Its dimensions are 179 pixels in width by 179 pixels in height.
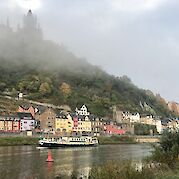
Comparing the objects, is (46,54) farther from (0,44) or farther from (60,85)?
(60,85)

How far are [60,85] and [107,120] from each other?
92.3 ft

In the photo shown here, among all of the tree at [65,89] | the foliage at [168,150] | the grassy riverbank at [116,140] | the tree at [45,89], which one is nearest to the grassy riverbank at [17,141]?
the grassy riverbank at [116,140]

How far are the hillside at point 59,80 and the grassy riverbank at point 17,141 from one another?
145 ft

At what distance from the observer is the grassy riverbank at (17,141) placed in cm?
7575

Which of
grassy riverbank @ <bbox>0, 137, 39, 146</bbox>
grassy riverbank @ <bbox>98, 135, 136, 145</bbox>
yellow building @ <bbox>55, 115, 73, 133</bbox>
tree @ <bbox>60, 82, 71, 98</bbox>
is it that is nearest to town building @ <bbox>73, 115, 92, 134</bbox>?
yellow building @ <bbox>55, 115, 73, 133</bbox>

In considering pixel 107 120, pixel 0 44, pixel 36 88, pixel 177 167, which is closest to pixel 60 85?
pixel 36 88

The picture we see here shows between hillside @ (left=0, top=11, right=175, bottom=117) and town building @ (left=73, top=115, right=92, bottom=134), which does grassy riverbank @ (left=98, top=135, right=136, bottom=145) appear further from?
hillside @ (left=0, top=11, right=175, bottom=117)

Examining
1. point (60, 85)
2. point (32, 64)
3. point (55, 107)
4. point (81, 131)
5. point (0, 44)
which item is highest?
point (0, 44)

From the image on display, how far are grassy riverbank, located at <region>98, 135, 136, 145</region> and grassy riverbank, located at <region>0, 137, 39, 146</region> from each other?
20.0 meters

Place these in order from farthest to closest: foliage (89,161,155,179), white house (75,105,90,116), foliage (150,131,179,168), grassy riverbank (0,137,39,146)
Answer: white house (75,105,90,116)
grassy riverbank (0,137,39,146)
foliage (150,131,179,168)
foliage (89,161,155,179)

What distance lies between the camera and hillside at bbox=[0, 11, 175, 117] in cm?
13200

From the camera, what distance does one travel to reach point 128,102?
506ft

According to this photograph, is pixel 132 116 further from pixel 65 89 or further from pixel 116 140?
pixel 116 140

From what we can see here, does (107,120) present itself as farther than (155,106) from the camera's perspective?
No
